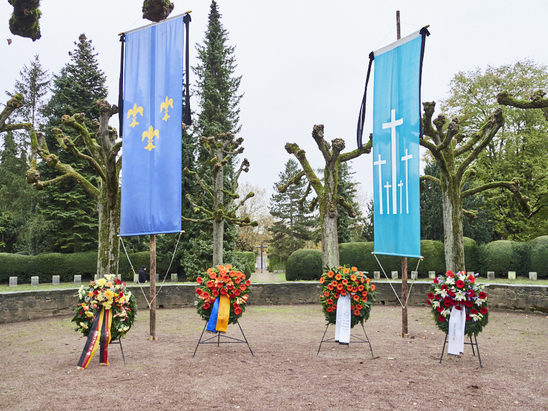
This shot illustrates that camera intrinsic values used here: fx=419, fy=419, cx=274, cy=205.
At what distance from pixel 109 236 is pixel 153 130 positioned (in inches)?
189

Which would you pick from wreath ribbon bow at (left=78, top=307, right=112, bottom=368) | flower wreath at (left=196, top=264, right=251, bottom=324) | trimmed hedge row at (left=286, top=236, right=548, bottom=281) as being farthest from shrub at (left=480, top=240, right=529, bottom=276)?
wreath ribbon bow at (left=78, top=307, right=112, bottom=368)

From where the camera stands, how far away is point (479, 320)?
733 centimetres

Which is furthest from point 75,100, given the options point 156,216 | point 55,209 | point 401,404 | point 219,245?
point 401,404

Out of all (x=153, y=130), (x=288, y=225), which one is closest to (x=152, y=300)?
(x=153, y=130)

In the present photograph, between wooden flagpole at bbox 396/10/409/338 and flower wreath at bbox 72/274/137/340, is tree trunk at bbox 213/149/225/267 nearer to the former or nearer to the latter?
wooden flagpole at bbox 396/10/409/338

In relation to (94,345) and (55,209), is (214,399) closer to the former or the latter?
(94,345)

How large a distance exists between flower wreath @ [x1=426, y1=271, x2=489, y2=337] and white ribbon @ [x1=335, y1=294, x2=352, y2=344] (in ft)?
5.11

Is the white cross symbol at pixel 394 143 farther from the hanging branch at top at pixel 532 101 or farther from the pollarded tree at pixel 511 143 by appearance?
the pollarded tree at pixel 511 143

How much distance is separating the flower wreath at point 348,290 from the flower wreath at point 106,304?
370 cm

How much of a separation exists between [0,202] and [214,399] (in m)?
32.3

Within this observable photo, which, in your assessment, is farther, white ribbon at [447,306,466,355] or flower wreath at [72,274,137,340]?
white ribbon at [447,306,466,355]

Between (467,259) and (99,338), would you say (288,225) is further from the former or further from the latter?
(99,338)

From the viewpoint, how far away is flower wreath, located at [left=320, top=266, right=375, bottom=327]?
26.3 ft

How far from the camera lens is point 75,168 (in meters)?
27.2
